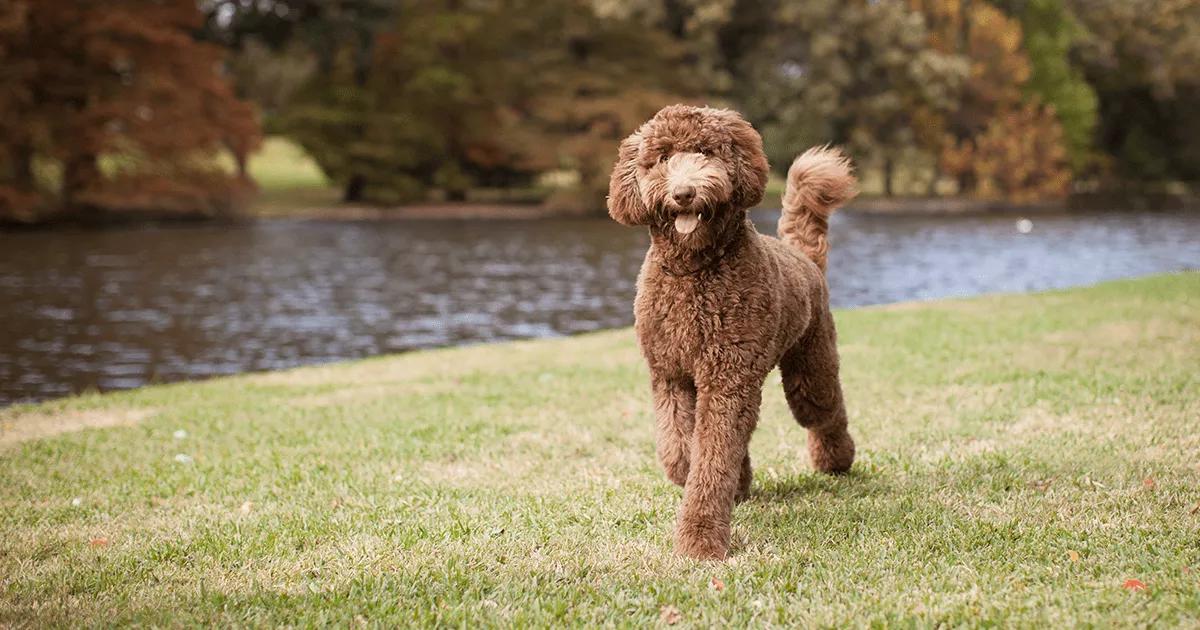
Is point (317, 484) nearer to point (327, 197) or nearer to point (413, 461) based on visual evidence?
point (413, 461)

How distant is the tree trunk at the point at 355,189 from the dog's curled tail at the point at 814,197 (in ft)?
120

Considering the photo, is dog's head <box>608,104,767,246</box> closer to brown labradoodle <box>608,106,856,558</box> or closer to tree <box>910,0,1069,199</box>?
brown labradoodle <box>608,106,856,558</box>

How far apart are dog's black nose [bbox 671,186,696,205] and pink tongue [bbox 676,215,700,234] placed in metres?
0.09

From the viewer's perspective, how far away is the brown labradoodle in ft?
13.6

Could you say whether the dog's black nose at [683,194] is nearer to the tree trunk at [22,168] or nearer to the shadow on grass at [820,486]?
the shadow on grass at [820,486]

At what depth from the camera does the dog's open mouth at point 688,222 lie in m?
4.05

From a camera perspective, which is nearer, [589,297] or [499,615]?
[499,615]

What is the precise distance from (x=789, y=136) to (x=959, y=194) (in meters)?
10.2

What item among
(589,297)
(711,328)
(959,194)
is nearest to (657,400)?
(711,328)

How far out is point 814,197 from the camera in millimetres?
5523

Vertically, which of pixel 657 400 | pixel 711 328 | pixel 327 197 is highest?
pixel 711 328

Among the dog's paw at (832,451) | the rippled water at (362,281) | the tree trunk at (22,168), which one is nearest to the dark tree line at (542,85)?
the tree trunk at (22,168)

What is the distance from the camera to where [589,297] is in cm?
1833

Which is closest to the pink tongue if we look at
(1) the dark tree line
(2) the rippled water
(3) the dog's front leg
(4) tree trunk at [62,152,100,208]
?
(3) the dog's front leg
